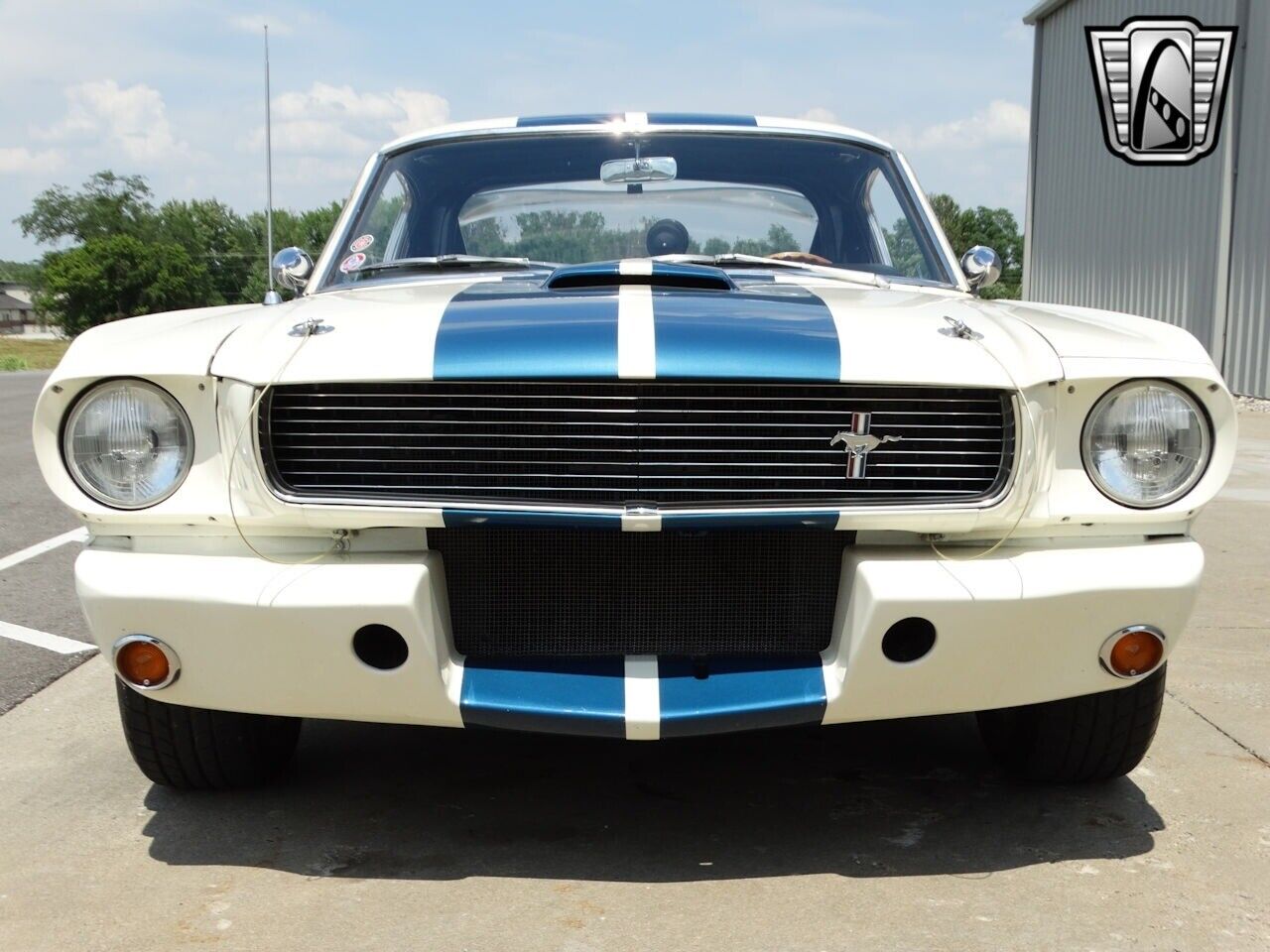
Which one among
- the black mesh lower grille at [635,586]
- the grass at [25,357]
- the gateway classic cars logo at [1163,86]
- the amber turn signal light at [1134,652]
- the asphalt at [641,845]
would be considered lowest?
the grass at [25,357]

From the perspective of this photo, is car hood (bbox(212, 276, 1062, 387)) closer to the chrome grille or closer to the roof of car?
the chrome grille

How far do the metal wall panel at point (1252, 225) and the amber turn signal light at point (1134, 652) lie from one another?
13.2 metres

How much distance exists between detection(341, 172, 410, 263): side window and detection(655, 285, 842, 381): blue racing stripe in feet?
4.76

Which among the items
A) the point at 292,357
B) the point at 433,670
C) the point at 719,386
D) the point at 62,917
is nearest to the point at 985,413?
the point at 719,386

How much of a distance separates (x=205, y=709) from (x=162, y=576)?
0.46 metres

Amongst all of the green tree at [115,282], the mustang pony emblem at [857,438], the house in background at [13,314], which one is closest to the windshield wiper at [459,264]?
the mustang pony emblem at [857,438]

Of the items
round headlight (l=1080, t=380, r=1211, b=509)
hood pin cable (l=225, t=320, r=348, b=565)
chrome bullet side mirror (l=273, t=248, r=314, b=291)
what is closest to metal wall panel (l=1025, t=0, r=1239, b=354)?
chrome bullet side mirror (l=273, t=248, r=314, b=291)

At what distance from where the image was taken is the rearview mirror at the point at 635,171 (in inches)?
162

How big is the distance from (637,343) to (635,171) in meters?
1.71

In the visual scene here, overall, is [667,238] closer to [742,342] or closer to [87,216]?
[742,342]

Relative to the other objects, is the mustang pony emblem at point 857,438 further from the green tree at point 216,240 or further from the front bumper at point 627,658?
the green tree at point 216,240

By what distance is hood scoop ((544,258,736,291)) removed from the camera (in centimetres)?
307

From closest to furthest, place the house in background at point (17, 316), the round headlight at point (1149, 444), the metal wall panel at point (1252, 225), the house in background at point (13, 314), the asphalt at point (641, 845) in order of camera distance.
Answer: the asphalt at point (641, 845) < the round headlight at point (1149, 444) < the metal wall panel at point (1252, 225) < the house in background at point (17, 316) < the house in background at point (13, 314)

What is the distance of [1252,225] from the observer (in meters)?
15.0
